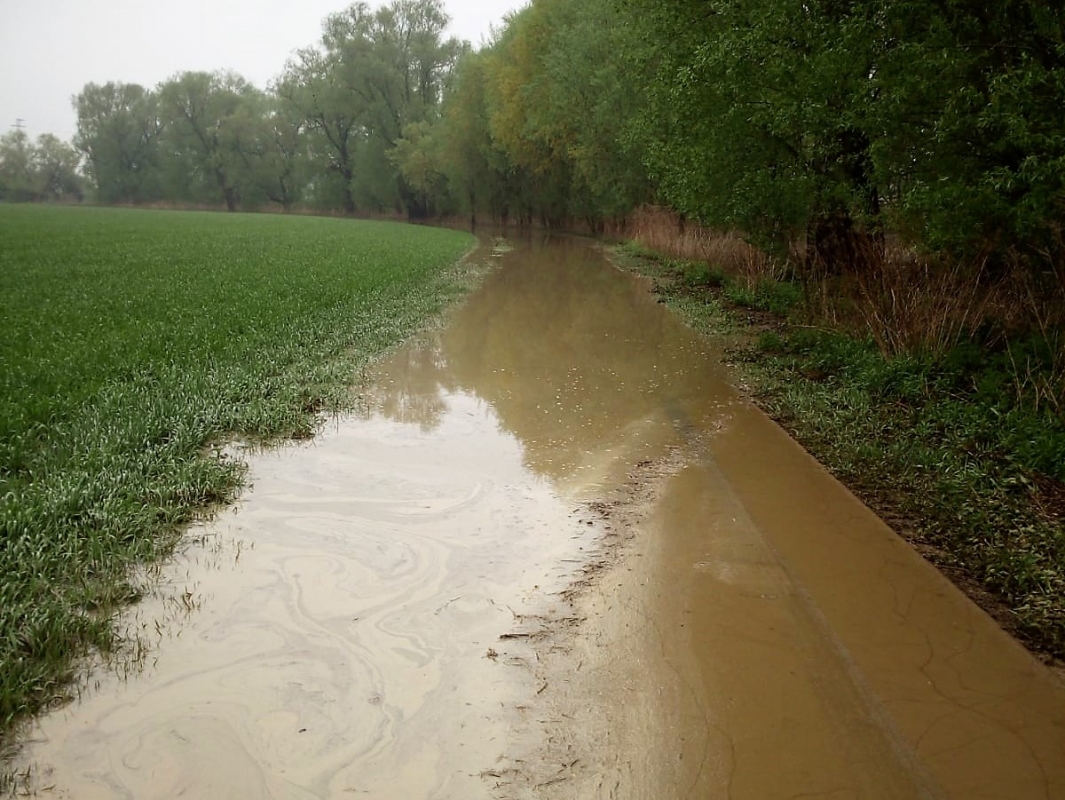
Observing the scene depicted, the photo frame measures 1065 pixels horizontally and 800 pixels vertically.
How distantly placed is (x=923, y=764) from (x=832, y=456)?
369 centimetres

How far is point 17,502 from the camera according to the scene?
4.47m

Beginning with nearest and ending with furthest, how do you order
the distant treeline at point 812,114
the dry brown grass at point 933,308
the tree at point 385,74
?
the distant treeline at point 812,114 → the dry brown grass at point 933,308 → the tree at point 385,74

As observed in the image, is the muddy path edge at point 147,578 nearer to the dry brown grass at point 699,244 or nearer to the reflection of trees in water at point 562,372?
the reflection of trees in water at point 562,372

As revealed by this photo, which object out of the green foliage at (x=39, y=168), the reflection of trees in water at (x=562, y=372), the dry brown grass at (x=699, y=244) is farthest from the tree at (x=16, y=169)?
the reflection of trees in water at (x=562, y=372)

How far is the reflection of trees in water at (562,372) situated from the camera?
724 centimetres

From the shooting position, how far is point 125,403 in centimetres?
652

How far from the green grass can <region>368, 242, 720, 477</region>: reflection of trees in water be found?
0.97m

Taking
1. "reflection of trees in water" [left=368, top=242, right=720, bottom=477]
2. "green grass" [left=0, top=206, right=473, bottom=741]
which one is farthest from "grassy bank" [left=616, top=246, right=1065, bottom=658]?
"green grass" [left=0, top=206, right=473, bottom=741]

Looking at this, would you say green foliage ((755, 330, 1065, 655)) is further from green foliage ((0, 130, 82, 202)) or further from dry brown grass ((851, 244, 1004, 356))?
green foliage ((0, 130, 82, 202))

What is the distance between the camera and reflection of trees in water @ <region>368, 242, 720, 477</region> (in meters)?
7.24

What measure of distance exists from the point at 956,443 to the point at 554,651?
→ 435 cm

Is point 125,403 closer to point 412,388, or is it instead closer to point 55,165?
point 412,388

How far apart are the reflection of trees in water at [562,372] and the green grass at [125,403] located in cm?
97

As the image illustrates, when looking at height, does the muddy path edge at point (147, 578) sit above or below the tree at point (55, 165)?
below
